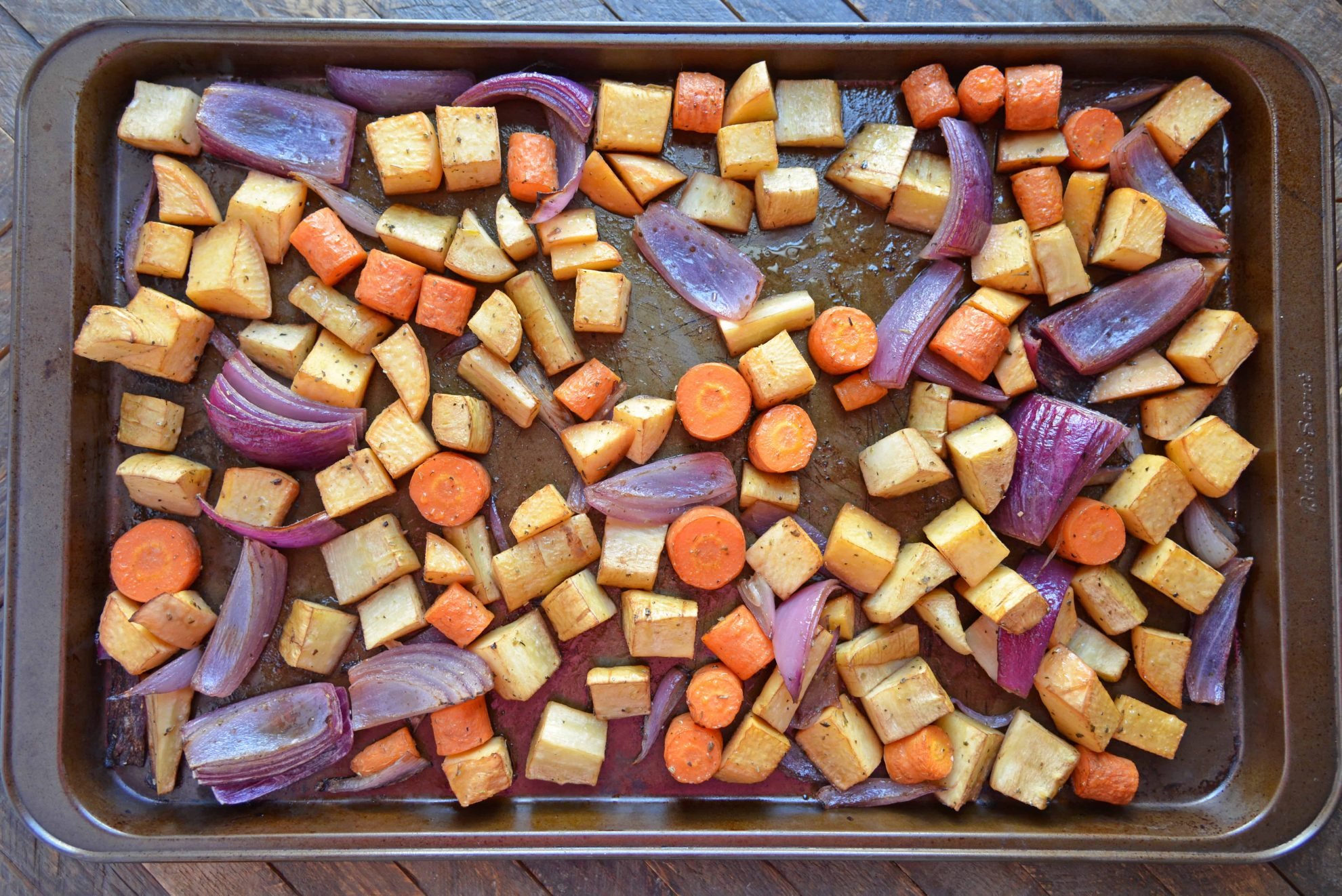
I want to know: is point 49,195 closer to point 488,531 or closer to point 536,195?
point 536,195

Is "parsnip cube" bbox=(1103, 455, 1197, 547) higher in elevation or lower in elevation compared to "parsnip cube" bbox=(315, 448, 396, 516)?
higher

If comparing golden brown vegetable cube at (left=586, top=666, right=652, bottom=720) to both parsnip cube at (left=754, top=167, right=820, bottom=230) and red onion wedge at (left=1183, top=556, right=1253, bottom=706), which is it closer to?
parsnip cube at (left=754, top=167, right=820, bottom=230)

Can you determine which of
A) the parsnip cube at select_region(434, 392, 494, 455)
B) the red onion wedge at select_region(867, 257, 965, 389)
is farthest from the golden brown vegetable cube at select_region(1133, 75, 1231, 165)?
the parsnip cube at select_region(434, 392, 494, 455)

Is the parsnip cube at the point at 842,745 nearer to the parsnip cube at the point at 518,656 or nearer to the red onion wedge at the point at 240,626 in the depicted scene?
the parsnip cube at the point at 518,656

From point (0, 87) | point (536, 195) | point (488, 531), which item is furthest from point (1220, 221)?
point (0, 87)

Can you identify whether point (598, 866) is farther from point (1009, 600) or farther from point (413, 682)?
point (1009, 600)

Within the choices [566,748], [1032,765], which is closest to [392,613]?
[566,748]

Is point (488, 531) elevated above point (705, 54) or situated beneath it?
situated beneath
